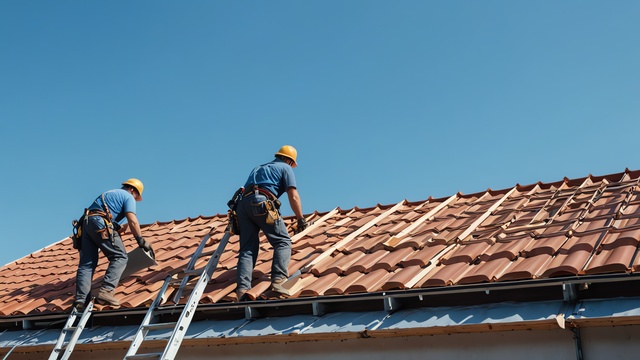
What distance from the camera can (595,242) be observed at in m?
5.14

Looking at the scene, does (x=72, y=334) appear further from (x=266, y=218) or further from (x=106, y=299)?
(x=266, y=218)

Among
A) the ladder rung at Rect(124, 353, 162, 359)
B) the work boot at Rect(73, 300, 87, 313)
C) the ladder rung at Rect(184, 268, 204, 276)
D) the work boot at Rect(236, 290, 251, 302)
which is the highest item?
the ladder rung at Rect(184, 268, 204, 276)

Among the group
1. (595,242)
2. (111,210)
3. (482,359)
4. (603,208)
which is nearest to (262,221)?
(111,210)

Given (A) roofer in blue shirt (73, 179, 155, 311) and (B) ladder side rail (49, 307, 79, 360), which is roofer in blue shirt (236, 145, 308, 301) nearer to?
(A) roofer in blue shirt (73, 179, 155, 311)

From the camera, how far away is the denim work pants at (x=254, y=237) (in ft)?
19.9

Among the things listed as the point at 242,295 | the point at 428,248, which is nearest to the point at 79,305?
the point at 242,295

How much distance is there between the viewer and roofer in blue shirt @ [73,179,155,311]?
6.81m

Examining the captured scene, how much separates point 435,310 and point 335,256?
1.89m

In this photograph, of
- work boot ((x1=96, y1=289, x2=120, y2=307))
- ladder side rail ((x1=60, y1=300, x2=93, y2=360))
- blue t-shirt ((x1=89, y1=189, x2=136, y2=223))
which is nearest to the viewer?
ladder side rail ((x1=60, y1=300, x2=93, y2=360))

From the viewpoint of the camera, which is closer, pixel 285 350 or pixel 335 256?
pixel 285 350

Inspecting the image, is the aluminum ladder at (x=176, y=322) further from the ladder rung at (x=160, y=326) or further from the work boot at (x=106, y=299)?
the work boot at (x=106, y=299)

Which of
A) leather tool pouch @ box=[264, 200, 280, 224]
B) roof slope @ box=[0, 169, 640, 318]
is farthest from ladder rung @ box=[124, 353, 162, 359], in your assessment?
leather tool pouch @ box=[264, 200, 280, 224]

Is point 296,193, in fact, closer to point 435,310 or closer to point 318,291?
point 318,291

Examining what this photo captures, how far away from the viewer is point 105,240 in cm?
696
